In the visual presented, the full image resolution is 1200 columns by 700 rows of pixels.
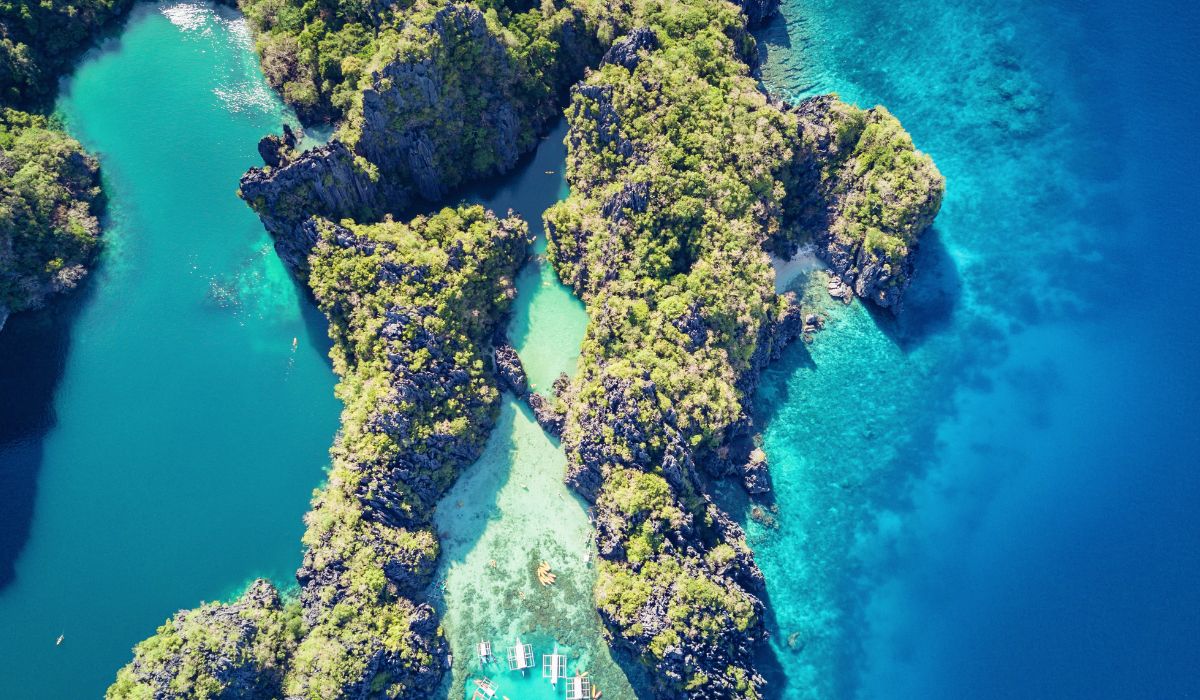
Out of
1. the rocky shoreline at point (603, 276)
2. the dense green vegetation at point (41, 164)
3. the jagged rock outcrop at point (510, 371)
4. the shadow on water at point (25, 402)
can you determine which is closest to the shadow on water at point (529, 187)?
the rocky shoreline at point (603, 276)

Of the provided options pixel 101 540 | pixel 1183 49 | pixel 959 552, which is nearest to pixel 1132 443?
pixel 959 552

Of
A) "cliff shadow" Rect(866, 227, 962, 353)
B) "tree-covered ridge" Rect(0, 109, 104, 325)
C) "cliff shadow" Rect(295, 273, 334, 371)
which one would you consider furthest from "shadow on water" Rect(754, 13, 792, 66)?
"tree-covered ridge" Rect(0, 109, 104, 325)

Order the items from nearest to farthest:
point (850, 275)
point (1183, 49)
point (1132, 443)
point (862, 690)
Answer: point (862, 690), point (1132, 443), point (850, 275), point (1183, 49)

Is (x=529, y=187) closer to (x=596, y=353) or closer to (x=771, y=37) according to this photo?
(x=596, y=353)

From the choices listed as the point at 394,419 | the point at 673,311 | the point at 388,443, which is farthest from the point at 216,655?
the point at 673,311

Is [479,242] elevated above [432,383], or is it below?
above

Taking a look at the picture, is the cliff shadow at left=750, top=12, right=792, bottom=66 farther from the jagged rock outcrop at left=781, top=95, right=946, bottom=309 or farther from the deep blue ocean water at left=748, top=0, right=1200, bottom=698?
the jagged rock outcrop at left=781, top=95, right=946, bottom=309

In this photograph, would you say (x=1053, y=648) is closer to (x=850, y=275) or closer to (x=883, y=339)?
(x=883, y=339)
